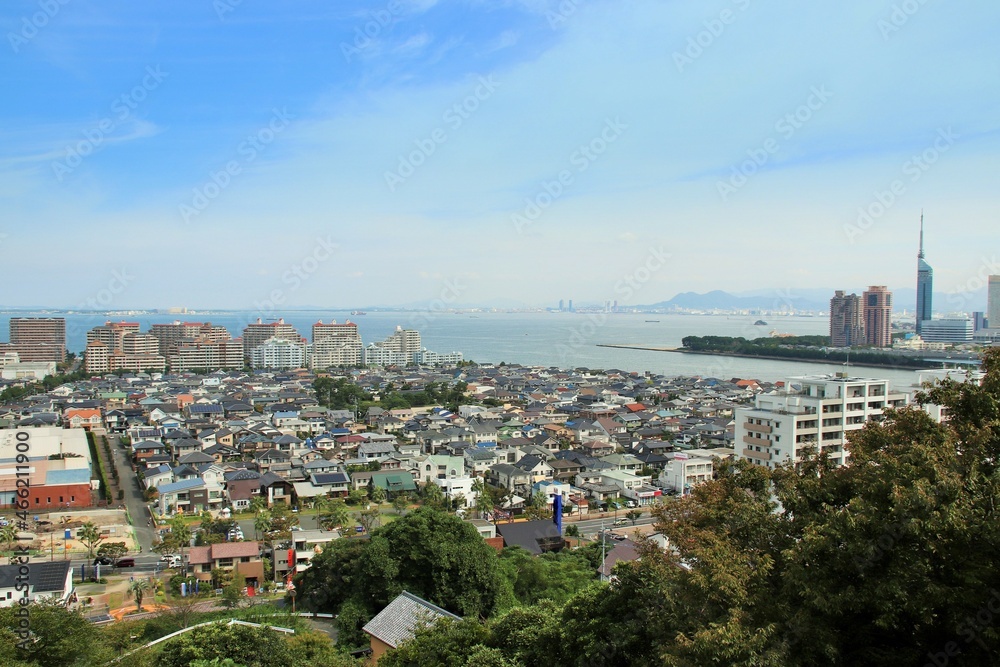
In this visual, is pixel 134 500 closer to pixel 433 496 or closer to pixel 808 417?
pixel 433 496

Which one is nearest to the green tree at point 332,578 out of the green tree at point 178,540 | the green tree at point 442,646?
the green tree at point 442,646

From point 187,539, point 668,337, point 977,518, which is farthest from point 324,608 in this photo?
point 668,337

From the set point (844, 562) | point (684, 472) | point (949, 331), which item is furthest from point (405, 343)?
point (844, 562)

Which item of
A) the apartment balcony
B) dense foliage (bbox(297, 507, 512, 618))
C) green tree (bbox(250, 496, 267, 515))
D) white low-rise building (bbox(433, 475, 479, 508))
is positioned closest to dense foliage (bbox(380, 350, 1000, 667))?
dense foliage (bbox(297, 507, 512, 618))

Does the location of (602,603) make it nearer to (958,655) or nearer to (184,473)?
(958,655)

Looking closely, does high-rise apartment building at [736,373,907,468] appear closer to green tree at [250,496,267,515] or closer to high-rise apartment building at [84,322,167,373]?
green tree at [250,496,267,515]
